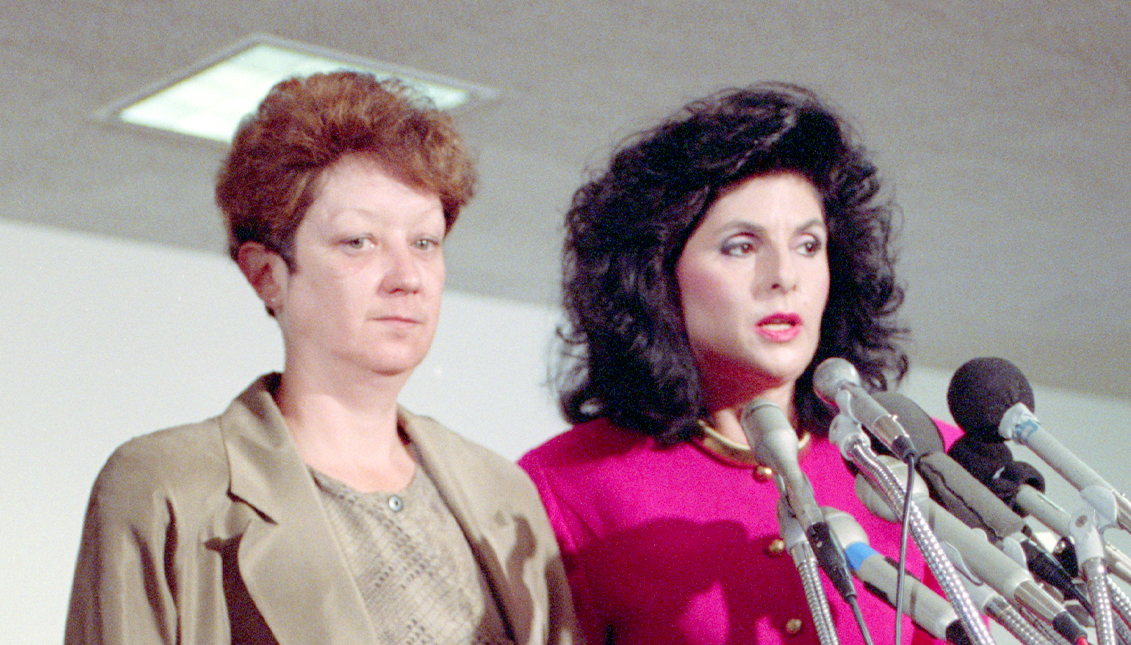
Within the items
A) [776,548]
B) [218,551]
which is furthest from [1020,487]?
[218,551]

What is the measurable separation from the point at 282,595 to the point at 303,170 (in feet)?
1.72

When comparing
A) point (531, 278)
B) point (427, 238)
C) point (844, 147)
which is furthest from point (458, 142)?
point (531, 278)

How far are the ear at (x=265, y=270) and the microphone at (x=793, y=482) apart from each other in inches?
24.0

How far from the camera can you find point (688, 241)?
6.49 feet

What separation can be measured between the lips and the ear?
66cm

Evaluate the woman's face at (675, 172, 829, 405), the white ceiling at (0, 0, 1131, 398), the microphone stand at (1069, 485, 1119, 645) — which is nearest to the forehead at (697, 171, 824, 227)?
the woman's face at (675, 172, 829, 405)

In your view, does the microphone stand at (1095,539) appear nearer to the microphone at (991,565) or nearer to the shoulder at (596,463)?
the microphone at (991,565)

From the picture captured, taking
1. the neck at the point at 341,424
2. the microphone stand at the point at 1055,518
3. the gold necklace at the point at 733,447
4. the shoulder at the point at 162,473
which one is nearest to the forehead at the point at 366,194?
the neck at the point at 341,424

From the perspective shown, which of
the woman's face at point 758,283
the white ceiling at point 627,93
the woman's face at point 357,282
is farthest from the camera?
the white ceiling at point 627,93

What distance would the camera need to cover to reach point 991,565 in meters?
1.20

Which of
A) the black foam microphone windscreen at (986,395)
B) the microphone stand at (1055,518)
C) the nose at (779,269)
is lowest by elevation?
the microphone stand at (1055,518)

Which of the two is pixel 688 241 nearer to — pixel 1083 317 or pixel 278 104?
pixel 278 104

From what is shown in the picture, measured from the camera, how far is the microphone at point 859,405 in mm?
1225

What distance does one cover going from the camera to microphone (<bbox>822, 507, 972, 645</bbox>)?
3.95 ft
